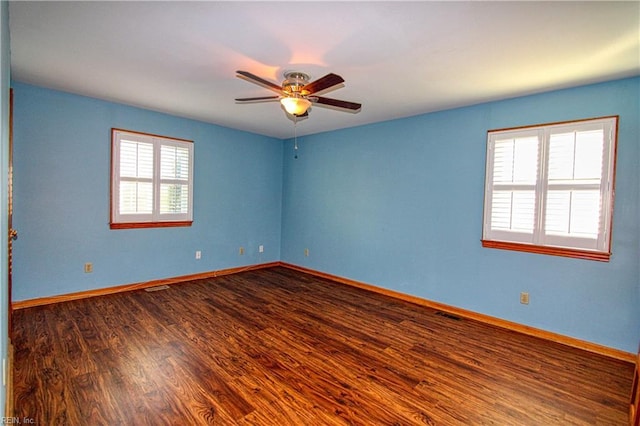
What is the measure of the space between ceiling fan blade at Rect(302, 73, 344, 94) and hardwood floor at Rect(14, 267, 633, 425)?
2209mm

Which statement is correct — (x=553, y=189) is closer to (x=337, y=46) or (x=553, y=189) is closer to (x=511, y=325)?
(x=511, y=325)

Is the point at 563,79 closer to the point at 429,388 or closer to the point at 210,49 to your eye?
the point at 429,388

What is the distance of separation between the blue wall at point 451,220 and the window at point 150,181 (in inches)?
77.5

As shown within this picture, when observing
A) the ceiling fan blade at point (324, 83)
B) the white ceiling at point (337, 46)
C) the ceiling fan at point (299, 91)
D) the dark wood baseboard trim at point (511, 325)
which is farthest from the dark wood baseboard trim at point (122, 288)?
the ceiling fan blade at point (324, 83)

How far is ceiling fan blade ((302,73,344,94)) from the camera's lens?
7.21ft

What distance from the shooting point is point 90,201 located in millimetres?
3834

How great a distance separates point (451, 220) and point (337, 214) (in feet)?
6.13

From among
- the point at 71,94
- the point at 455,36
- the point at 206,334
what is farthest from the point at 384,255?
the point at 71,94

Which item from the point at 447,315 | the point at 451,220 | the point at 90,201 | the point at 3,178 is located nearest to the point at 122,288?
the point at 90,201

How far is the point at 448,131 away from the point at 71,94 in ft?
15.0

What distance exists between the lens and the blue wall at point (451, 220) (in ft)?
8.95

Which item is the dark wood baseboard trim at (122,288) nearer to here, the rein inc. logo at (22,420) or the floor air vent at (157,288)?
the floor air vent at (157,288)

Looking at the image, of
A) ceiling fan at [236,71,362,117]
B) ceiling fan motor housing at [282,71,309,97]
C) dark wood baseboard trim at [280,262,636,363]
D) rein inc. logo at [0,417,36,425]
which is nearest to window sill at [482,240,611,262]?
dark wood baseboard trim at [280,262,636,363]

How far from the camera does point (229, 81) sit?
3.05 meters
